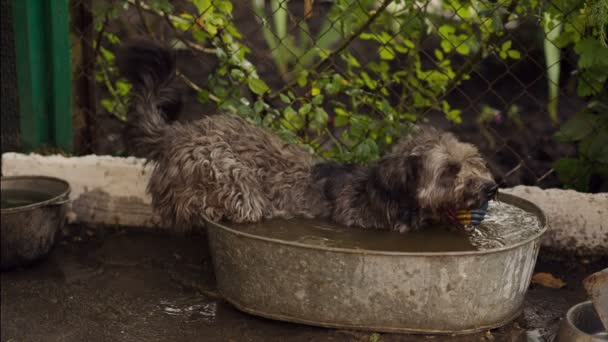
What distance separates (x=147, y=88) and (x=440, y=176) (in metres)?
1.70

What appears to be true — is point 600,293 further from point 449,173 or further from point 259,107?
point 259,107

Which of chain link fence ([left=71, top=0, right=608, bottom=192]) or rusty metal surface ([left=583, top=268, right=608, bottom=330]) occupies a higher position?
chain link fence ([left=71, top=0, right=608, bottom=192])

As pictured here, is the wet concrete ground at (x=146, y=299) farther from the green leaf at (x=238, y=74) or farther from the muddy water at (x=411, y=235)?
the green leaf at (x=238, y=74)

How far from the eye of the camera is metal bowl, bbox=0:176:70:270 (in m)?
4.35

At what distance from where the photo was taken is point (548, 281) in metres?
4.45

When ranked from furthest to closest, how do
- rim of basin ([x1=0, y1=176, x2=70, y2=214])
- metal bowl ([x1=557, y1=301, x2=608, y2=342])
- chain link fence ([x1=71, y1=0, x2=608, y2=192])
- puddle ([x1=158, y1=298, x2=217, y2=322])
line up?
chain link fence ([x1=71, y1=0, x2=608, y2=192]), rim of basin ([x1=0, y1=176, x2=70, y2=214]), puddle ([x1=158, y1=298, x2=217, y2=322]), metal bowl ([x1=557, y1=301, x2=608, y2=342])

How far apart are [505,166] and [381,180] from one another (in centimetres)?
264

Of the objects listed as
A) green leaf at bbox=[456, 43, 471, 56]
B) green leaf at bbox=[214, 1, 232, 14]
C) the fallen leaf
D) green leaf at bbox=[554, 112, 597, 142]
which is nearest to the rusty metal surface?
the fallen leaf

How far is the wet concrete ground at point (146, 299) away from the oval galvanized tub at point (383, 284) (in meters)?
0.12

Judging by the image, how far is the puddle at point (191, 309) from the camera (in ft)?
13.4

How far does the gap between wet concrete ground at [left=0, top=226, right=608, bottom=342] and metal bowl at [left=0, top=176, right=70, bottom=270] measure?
131 mm

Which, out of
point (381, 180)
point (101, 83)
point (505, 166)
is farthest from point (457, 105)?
point (381, 180)

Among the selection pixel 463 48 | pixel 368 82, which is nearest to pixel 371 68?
pixel 368 82

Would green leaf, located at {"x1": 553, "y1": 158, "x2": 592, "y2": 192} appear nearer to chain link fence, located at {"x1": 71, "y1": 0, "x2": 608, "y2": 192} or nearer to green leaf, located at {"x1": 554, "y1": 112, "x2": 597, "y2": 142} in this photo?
chain link fence, located at {"x1": 71, "y1": 0, "x2": 608, "y2": 192}
